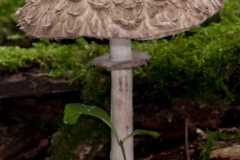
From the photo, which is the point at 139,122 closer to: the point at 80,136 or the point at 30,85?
the point at 80,136

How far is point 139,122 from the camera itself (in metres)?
3.30

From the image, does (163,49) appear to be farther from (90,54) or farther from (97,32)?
(97,32)

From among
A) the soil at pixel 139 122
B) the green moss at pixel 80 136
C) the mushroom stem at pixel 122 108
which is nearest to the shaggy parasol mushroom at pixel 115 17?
the mushroom stem at pixel 122 108

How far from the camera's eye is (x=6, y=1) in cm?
616

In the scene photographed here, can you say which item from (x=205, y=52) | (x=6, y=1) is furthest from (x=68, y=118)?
(x=6, y=1)

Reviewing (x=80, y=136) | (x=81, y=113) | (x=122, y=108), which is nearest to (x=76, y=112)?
(x=81, y=113)

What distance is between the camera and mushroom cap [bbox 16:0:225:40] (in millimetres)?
2018

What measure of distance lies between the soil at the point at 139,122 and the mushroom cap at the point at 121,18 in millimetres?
1209

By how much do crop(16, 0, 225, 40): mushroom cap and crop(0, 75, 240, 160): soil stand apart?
47.6 inches

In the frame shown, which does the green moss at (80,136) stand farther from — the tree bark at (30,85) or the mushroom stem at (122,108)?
the mushroom stem at (122,108)

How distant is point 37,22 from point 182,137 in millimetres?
1714

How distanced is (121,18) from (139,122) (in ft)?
4.88

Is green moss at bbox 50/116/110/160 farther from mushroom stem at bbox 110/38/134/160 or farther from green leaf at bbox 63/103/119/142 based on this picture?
green leaf at bbox 63/103/119/142

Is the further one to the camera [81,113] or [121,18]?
[81,113]
